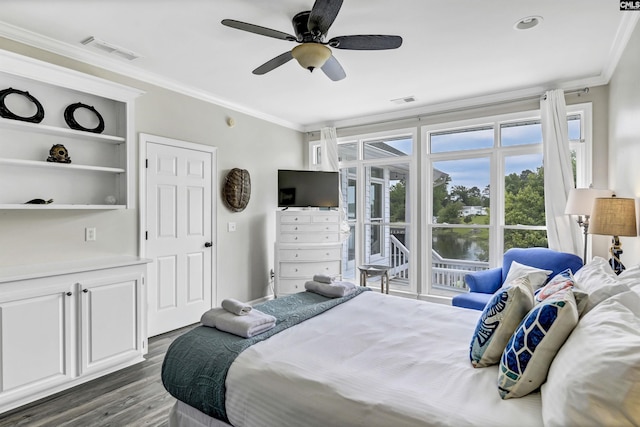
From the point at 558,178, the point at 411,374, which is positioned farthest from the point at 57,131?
the point at 558,178

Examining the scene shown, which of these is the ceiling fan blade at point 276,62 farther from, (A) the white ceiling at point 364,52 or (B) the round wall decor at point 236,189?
(B) the round wall decor at point 236,189

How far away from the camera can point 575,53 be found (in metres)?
3.06

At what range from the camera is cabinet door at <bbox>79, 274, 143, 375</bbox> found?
2.61m

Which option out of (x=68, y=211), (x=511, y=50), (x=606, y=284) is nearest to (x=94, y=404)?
(x=68, y=211)

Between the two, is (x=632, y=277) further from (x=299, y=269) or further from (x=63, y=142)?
(x=63, y=142)

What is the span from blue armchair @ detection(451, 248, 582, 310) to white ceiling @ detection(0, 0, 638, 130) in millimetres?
1814

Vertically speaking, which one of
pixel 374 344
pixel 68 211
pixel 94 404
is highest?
pixel 68 211

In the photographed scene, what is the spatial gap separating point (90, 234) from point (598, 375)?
357 centimetres

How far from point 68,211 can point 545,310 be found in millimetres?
3466

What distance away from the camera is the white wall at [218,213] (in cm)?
278

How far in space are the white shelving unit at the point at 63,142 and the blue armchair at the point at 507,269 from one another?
3.27m

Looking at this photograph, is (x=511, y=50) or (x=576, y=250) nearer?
(x=511, y=50)

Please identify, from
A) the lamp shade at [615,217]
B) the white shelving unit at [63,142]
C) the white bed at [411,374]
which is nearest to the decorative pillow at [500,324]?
the white bed at [411,374]

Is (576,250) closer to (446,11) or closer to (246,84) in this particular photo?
(446,11)
